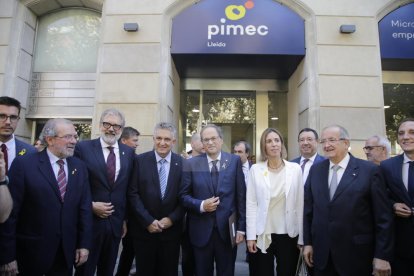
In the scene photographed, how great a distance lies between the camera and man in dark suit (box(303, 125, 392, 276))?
269 centimetres

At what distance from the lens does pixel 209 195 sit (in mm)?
3283

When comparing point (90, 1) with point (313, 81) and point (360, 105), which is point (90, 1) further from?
point (360, 105)

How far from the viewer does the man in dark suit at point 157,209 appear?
331 cm

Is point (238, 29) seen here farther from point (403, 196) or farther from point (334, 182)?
point (403, 196)

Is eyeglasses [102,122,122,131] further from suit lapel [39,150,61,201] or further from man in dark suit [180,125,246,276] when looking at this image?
man in dark suit [180,125,246,276]

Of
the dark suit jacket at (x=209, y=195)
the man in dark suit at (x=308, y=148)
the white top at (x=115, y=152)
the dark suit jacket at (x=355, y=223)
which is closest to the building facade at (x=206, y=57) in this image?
the man in dark suit at (x=308, y=148)

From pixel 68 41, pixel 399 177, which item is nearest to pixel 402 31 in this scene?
pixel 399 177

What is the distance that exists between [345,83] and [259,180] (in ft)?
15.4

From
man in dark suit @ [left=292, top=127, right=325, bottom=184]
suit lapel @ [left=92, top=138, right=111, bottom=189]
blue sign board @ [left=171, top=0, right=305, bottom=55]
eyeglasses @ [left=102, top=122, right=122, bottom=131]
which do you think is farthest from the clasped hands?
blue sign board @ [left=171, top=0, right=305, bottom=55]

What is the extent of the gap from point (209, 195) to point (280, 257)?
0.99 metres

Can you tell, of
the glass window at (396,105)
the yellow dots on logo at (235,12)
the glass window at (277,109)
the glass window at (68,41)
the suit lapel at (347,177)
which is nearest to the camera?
the suit lapel at (347,177)

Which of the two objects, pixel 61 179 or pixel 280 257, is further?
pixel 280 257

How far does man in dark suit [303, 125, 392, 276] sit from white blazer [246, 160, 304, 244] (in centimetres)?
21

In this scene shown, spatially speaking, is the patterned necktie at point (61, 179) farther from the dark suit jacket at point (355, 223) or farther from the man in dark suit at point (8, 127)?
the dark suit jacket at point (355, 223)
